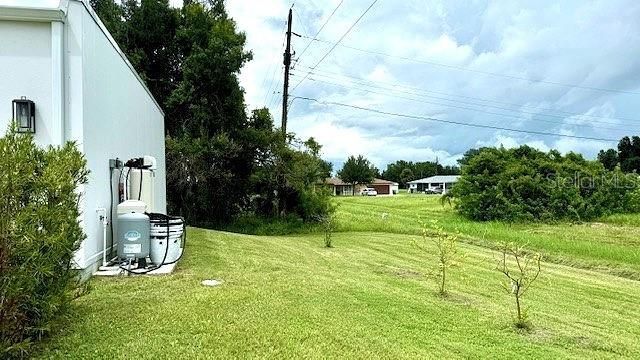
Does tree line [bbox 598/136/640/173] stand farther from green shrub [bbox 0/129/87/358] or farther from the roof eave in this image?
green shrub [bbox 0/129/87/358]

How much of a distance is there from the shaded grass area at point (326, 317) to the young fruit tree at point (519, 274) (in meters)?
0.14

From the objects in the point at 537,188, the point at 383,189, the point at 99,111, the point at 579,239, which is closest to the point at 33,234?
the point at 99,111

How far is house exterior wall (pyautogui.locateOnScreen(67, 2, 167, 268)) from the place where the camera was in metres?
5.04

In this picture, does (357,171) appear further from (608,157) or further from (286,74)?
(286,74)

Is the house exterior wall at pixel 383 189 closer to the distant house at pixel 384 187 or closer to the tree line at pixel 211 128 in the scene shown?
the distant house at pixel 384 187

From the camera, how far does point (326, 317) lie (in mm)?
4289

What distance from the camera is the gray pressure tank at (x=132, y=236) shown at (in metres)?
5.74

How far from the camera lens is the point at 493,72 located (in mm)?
28531

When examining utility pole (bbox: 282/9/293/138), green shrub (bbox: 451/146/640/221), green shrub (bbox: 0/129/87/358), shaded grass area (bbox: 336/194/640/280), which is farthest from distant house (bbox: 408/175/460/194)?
green shrub (bbox: 0/129/87/358)

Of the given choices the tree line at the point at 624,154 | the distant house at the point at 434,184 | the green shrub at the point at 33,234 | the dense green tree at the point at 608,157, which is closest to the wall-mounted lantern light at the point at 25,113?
the green shrub at the point at 33,234

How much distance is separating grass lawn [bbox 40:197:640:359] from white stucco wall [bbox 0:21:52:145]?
2.08 metres

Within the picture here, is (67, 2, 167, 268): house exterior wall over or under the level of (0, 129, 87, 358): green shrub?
over

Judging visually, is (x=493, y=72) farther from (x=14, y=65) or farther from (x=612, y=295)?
(x=14, y=65)

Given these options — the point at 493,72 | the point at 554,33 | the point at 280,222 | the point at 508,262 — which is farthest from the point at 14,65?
the point at 493,72
